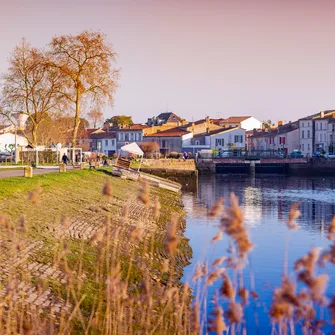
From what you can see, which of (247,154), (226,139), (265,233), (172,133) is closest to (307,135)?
(226,139)

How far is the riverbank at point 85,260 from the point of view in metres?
5.87

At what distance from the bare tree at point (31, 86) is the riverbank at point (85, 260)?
2412cm

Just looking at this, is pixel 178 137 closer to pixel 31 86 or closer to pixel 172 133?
pixel 172 133

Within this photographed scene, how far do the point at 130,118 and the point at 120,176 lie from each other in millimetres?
125801

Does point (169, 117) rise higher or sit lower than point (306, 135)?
higher

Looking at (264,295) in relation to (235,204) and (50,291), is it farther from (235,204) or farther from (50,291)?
(235,204)

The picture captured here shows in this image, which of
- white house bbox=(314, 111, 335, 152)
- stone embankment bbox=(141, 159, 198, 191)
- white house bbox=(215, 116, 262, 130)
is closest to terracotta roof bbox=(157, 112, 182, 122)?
white house bbox=(215, 116, 262, 130)

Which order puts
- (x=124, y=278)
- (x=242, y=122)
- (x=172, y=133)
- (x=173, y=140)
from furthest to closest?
(x=242, y=122) < (x=172, y=133) < (x=173, y=140) < (x=124, y=278)

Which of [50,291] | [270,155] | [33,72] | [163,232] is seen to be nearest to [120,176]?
[33,72]

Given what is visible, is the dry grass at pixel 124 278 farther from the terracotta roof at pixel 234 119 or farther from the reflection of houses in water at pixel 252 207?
the terracotta roof at pixel 234 119

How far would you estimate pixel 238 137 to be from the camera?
132000 mm

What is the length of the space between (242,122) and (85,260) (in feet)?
492

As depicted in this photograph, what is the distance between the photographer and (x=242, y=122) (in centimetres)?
16338

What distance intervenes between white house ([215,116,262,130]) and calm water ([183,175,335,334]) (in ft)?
319
